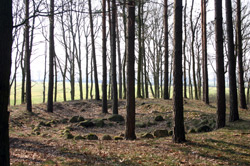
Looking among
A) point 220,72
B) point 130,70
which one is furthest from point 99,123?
point 220,72

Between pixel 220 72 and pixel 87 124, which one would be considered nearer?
pixel 220 72

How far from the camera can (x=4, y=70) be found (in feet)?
13.8

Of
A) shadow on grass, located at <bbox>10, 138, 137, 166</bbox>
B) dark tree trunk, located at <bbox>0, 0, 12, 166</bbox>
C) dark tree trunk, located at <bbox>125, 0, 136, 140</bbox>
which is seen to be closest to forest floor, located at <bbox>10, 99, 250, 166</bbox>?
shadow on grass, located at <bbox>10, 138, 137, 166</bbox>

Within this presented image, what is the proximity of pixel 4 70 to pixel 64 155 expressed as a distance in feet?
12.8

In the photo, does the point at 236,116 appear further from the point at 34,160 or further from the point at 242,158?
the point at 34,160

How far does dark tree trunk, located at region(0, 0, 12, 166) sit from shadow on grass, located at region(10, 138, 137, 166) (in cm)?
228

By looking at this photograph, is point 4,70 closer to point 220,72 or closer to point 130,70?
point 130,70

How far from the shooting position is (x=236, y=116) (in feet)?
35.2

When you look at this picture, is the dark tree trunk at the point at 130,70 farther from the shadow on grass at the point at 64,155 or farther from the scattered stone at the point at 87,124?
the scattered stone at the point at 87,124

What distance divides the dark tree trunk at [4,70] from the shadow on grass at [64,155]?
7.48 feet

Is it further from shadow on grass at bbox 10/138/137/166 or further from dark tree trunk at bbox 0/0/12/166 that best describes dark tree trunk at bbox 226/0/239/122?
dark tree trunk at bbox 0/0/12/166

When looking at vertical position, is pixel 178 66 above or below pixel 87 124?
above

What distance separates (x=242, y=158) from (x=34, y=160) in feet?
20.0

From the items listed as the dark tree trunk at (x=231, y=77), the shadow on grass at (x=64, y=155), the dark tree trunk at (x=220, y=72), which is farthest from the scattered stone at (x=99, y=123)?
the dark tree trunk at (x=231, y=77)
